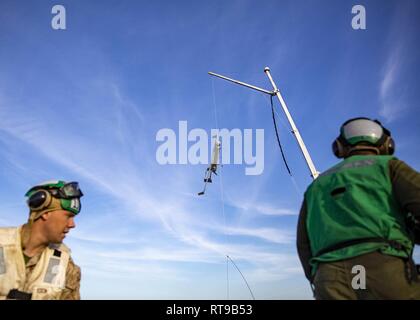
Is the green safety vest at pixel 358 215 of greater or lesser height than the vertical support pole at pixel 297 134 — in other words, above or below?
below

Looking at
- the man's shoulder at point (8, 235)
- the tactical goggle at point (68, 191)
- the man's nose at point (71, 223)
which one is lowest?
the man's shoulder at point (8, 235)

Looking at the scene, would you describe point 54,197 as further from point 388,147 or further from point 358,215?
point 388,147

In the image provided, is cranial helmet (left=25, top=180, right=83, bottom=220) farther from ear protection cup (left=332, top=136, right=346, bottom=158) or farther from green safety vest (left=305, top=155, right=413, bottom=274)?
ear protection cup (left=332, top=136, right=346, bottom=158)

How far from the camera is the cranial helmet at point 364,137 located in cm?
470

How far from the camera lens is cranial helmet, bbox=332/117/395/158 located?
15.4 ft

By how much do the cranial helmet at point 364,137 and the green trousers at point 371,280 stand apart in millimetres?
1456

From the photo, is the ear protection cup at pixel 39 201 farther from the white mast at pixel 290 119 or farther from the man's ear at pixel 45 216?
the white mast at pixel 290 119

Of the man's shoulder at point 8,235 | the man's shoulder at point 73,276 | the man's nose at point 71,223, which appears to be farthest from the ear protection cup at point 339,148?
the man's shoulder at point 8,235

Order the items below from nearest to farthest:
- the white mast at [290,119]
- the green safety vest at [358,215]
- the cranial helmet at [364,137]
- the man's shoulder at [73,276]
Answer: the green safety vest at [358,215] < the cranial helmet at [364,137] < the man's shoulder at [73,276] < the white mast at [290,119]

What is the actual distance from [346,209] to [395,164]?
29.7 inches
